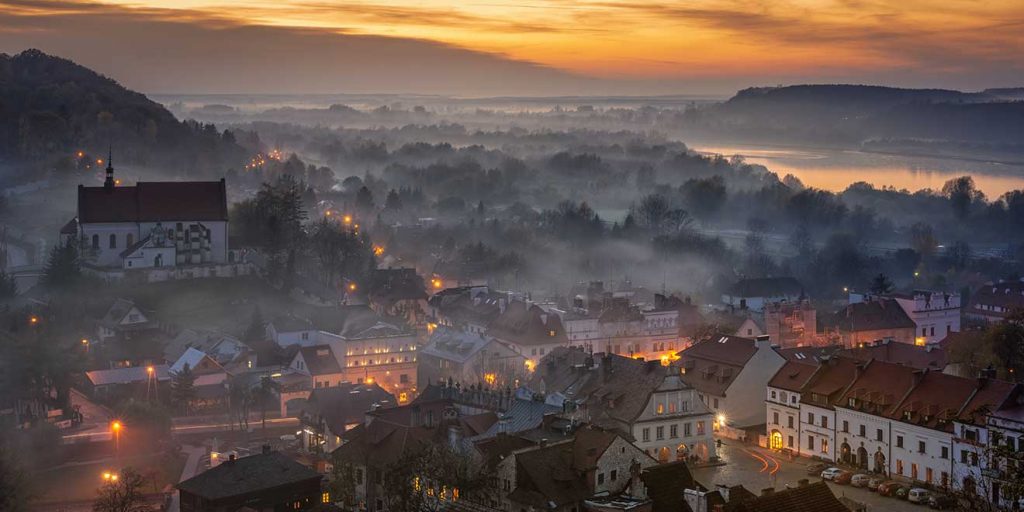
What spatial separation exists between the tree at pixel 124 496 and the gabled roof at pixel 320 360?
1869 centimetres

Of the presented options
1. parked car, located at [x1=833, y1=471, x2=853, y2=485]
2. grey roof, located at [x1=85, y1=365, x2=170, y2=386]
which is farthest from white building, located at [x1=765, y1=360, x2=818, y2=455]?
grey roof, located at [x1=85, y1=365, x2=170, y2=386]

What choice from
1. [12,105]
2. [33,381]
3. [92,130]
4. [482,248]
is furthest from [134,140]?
[33,381]

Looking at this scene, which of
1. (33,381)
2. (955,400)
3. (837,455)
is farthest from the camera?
(33,381)

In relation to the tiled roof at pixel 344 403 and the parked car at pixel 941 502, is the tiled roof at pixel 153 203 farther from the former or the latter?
the parked car at pixel 941 502

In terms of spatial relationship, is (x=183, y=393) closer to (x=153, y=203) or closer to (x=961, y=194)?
(x=153, y=203)

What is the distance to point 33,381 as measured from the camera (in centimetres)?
6238

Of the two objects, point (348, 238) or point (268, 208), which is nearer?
point (268, 208)

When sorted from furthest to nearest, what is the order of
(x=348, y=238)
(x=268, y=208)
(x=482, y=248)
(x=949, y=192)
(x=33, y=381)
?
(x=949, y=192)
(x=482, y=248)
(x=348, y=238)
(x=268, y=208)
(x=33, y=381)

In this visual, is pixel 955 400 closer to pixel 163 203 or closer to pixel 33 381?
pixel 33 381

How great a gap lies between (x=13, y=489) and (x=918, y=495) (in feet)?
104

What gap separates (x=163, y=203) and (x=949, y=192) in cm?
11585

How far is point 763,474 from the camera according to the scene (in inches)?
1886

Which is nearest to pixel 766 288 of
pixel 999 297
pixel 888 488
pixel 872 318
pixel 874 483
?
pixel 999 297

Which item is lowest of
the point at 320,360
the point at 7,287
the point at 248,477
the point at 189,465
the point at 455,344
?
the point at 189,465
